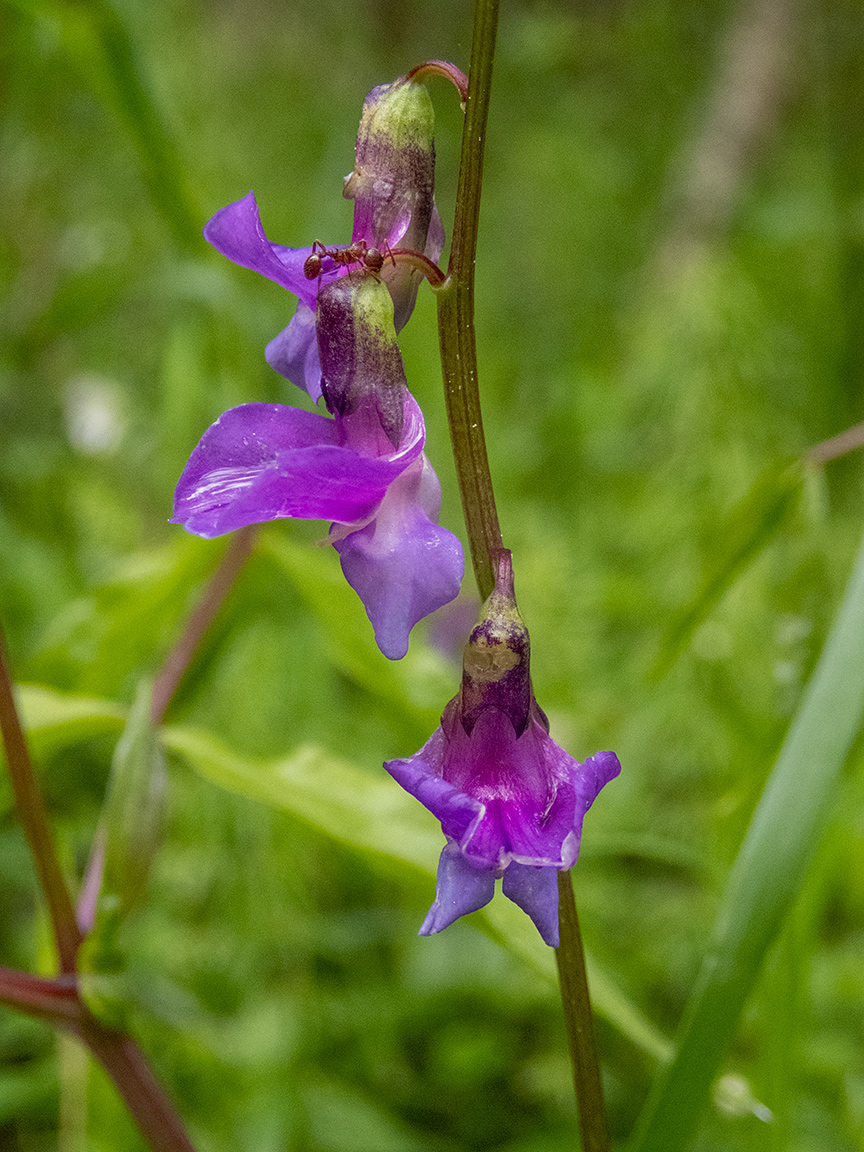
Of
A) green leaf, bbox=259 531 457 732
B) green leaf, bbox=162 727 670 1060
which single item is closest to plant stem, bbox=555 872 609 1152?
green leaf, bbox=162 727 670 1060

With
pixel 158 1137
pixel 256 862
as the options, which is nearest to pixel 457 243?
pixel 158 1137

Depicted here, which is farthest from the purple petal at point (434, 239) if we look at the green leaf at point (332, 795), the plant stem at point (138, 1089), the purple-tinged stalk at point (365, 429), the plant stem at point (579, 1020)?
the plant stem at point (138, 1089)

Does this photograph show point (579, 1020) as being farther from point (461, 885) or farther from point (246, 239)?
point (246, 239)

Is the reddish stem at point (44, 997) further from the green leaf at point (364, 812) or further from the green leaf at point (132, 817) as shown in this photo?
the green leaf at point (364, 812)

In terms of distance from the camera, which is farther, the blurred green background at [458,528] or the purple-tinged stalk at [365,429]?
the blurred green background at [458,528]

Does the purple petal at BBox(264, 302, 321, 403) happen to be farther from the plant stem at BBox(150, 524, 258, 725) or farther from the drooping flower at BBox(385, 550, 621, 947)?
the plant stem at BBox(150, 524, 258, 725)

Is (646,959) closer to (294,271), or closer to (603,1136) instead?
(603,1136)
